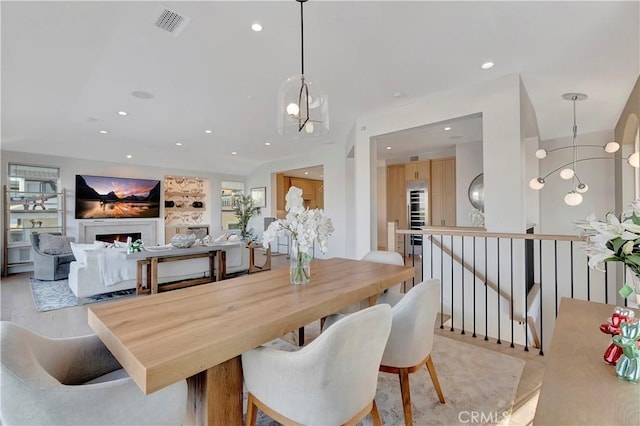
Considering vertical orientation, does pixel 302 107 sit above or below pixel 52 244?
above

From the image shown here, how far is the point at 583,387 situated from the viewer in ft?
2.81

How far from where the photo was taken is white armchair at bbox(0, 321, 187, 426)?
36.3 inches

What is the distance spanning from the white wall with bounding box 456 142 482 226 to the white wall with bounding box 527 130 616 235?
3.70 feet

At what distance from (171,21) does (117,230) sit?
662 cm

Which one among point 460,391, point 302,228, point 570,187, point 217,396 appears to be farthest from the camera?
point 570,187

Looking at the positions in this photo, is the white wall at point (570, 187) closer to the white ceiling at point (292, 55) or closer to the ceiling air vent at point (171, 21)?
the white ceiling at point (292, 55)

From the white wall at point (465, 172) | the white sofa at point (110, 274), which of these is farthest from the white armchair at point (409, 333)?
the white wall at point (465, 172)

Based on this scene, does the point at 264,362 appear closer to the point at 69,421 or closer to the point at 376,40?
the point at 69,421

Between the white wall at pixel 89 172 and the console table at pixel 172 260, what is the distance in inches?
143

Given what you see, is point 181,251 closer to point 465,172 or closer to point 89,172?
point 89,172

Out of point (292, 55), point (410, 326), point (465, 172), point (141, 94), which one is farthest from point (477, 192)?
point (141, 94)

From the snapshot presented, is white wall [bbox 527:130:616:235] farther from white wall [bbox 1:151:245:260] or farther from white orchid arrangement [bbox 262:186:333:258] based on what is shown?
white wall [bbox 1:151:245:260]

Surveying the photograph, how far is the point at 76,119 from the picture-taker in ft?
15.8

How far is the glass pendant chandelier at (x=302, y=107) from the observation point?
2.41m
